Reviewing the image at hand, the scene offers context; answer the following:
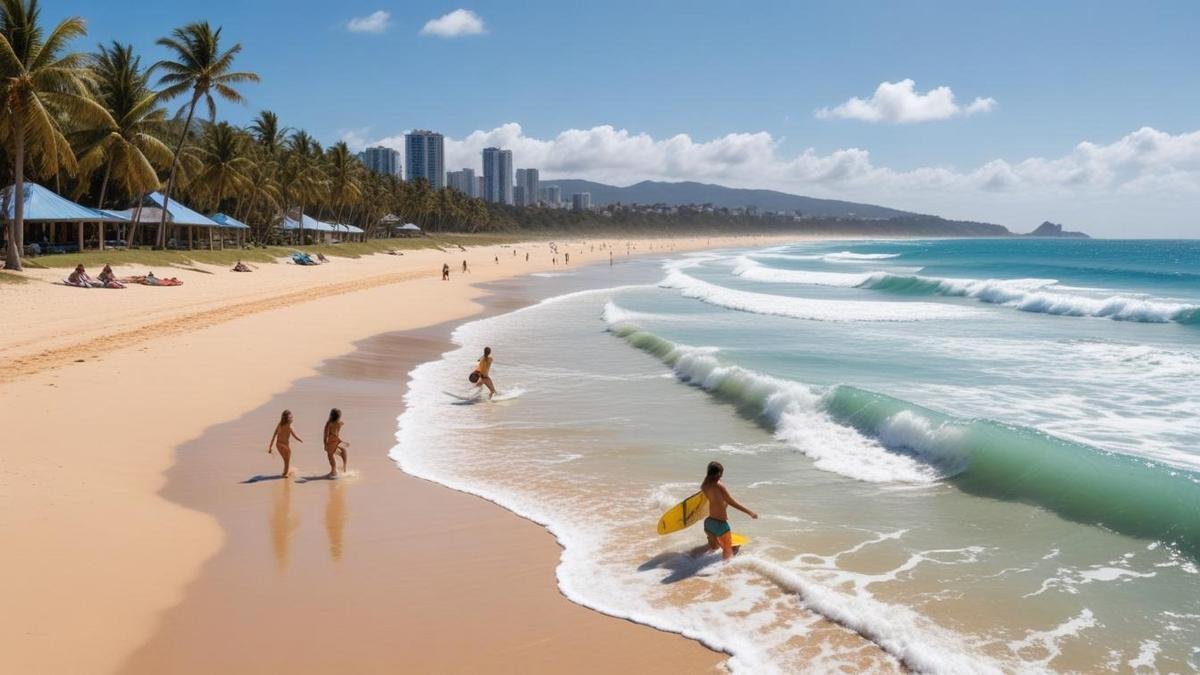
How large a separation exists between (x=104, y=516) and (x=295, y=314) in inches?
733

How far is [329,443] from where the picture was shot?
32.2 ft

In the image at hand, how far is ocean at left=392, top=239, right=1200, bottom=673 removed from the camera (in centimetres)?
610

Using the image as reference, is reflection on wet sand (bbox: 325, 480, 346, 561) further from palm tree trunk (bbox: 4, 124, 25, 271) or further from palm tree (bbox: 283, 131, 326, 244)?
palm tree (bbox: 283, 131, 326, 244)

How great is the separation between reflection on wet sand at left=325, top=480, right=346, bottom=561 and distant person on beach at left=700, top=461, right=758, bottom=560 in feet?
10.3

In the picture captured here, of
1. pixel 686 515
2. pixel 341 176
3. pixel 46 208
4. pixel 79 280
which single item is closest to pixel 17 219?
pixel 79 280

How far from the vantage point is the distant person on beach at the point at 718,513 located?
7.43m

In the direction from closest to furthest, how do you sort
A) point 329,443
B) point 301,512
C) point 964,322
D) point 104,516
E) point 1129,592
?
point 1129,592
point 104,516
point 301,512
point 329,443
point 964,322

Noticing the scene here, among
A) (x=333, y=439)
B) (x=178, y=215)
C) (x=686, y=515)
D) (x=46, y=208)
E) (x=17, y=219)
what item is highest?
(x=178, y=215)

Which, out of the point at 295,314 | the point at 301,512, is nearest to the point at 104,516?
the point at 301,512

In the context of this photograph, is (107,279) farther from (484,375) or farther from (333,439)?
(333,439)

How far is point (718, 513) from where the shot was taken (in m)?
7.53

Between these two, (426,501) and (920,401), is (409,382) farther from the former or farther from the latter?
(920,401)

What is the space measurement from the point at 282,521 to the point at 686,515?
378 cm

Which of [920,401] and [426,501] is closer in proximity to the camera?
[426,501]
